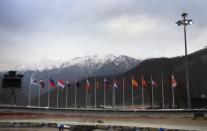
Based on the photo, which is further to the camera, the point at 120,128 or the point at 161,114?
the point at 161,114

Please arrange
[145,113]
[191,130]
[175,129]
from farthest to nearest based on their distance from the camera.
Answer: [145,113], [175,129], [191,130]

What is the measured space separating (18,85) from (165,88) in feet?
285

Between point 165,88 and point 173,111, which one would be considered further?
point 165,88

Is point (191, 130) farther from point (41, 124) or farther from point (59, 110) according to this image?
point (59, 110)

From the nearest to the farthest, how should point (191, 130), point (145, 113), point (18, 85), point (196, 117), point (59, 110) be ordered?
1. point (191, 130)
2. point (196, 117)
3. point (18, 85)
4. point (145, 113)
5. point (59, 110)

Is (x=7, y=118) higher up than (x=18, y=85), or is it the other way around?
(x=18, y=85)

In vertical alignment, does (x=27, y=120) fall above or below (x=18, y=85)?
below

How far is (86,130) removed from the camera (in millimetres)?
59312

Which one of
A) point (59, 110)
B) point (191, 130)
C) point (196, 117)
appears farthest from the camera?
point (59, 110)

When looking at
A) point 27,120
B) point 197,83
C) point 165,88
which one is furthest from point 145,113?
point 197,83

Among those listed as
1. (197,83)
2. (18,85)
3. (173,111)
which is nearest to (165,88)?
(197,83)

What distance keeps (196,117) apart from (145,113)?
23.8m

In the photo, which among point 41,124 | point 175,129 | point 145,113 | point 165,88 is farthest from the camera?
point 165,88

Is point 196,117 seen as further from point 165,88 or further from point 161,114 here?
point 165,88
